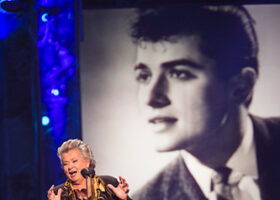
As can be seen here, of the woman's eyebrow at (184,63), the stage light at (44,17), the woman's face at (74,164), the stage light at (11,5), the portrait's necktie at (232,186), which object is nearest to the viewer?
the woman's face at (74,164)

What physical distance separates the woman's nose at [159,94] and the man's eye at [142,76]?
0.11 metres

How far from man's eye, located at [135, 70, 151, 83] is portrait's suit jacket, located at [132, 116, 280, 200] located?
3.21 feet

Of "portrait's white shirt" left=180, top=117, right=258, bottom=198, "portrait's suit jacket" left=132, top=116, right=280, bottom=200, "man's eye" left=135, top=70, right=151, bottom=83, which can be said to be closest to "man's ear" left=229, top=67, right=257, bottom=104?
"portrait's suit jacket" left=132, top=116, right=280, bottom=200

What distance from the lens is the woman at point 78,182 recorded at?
2436 millimetres

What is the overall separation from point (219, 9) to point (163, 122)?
4.90 ft

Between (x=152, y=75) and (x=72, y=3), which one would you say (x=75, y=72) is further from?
(x=152, y=75)

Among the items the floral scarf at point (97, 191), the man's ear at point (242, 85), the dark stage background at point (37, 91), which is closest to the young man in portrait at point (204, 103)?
the man's ear at point (242, 85)

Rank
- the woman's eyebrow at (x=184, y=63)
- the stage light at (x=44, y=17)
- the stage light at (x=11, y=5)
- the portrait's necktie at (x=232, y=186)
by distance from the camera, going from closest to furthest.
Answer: the stage light at (x=11, y=5), the stage light at (x=44, y=17), the portrait's necktie at (x=232, y=186), the woman's eyebrow at (x=184, y=63)

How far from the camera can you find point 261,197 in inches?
191

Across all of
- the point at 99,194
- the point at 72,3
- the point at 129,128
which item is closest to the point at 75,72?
the point at 72,3

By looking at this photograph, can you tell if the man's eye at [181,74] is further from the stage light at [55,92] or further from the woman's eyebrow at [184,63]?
the stage light at [55,92]

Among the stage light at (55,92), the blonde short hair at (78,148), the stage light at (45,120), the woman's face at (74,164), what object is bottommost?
the stage light at (45,120)

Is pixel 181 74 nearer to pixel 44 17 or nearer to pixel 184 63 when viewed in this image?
pixel 184 63

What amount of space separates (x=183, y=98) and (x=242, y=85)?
28.3 inches
